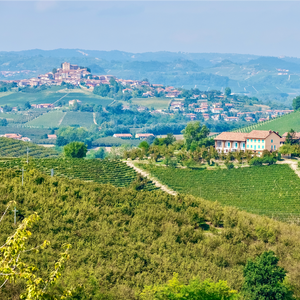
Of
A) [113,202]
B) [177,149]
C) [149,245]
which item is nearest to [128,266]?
[149,245]

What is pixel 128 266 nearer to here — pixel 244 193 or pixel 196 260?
pixel 196 260

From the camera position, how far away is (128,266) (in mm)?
16484

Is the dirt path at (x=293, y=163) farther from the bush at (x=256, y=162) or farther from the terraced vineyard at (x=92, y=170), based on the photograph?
the terraced vineyard at (x=92, y=170)

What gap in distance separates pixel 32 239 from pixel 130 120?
157193 millimetres

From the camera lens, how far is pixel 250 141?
2009 inches

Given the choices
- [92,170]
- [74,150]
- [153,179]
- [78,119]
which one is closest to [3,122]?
[78,119]

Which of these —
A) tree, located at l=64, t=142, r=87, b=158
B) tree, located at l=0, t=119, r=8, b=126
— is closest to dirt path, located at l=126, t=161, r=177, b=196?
tree, located at l=64, t=142, r=87, b=158

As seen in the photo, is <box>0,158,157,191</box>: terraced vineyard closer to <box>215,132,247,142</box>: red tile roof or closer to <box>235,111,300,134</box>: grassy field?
<box>215,132,247,142</box>: red tile roof

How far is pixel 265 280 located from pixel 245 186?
2462cm

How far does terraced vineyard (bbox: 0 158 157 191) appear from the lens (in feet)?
112

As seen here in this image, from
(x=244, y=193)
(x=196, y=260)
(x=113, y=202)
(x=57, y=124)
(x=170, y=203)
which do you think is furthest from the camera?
(x=57, y=124)

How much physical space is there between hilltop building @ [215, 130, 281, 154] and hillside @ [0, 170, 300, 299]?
2720 cm

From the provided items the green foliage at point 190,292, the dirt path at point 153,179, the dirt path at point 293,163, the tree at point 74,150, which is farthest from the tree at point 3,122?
the green foliage at point 190,292

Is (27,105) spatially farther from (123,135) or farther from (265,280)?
(265,280)
